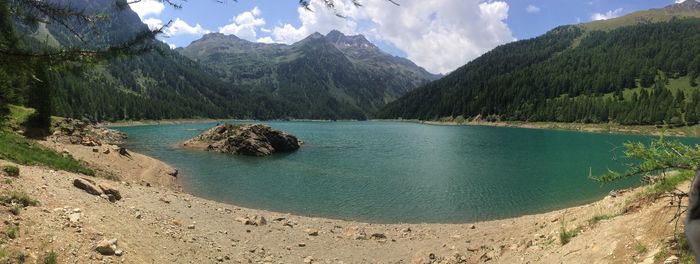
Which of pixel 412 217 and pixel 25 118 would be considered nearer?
pixel 412 217

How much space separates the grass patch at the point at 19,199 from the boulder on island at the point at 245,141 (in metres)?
57.7

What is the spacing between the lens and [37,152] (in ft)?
95.7

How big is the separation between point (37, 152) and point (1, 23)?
23.6 m

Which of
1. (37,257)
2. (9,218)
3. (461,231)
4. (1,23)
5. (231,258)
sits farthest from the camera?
(461,231)

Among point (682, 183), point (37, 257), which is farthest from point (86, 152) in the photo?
point (682, 183)

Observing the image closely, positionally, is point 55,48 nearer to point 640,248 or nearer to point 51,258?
point 51,258

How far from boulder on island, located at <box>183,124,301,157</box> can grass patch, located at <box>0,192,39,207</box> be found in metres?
57.7

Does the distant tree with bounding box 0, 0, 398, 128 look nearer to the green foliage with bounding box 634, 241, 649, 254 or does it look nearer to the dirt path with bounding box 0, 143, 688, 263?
the dirt path with bounding box 0, 143, 688, 263

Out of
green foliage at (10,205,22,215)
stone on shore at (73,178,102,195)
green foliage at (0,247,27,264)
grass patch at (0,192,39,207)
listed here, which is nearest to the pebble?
grass patch at (0,192,39,207)

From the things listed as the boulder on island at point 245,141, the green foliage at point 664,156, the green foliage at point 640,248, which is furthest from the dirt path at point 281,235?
the boulder on island at point 245,141

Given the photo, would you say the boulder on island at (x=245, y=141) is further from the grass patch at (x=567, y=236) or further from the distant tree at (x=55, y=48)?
the distant tree at (x=55, y=48)

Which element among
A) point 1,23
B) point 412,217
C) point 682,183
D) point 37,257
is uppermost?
point 1,23

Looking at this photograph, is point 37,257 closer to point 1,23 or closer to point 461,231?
point 1,23

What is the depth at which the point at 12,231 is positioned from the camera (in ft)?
40.1
